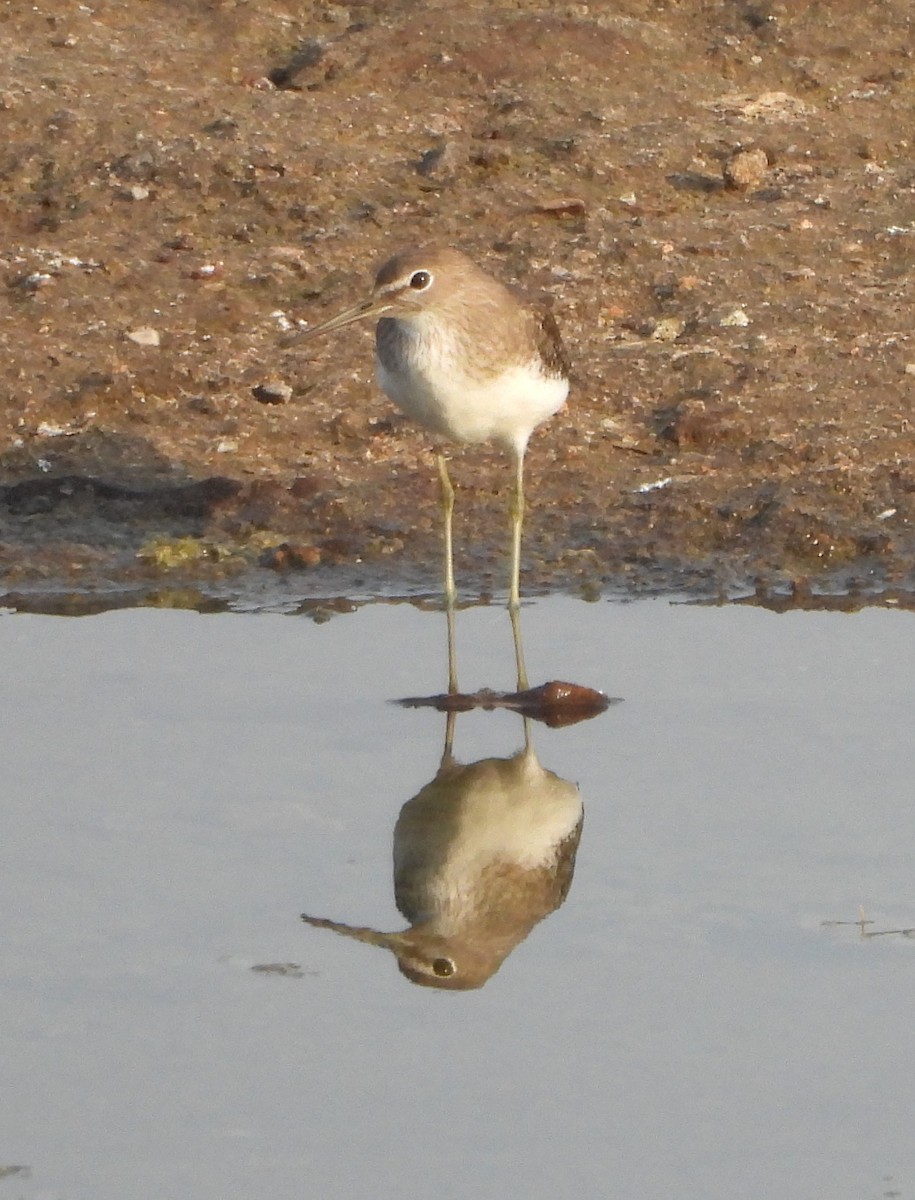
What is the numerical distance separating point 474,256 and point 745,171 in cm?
149

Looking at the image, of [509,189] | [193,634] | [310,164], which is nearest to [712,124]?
[509,189]

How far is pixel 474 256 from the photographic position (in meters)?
9.30

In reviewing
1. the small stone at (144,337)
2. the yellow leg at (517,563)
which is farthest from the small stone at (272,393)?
the yellow leg at (517,563)

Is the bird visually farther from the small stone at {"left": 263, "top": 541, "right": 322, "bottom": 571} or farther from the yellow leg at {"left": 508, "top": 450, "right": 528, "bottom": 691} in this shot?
the small stone at {"left": 263, "top": 541, "right": 322, "bottom": 571}

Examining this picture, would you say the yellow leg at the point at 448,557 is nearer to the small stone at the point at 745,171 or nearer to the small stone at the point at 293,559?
the small stone at the point at 293,559

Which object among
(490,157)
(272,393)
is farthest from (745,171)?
(272,393)

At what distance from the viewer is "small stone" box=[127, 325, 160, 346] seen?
8.58 metres

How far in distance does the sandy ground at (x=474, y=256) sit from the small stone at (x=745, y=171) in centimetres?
2

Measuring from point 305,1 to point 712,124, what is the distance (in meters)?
2.28

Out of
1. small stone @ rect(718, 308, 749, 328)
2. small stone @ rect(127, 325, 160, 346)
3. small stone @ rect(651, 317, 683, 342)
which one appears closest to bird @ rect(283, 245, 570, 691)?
small stone @ rect(127, 325, 160, 346)

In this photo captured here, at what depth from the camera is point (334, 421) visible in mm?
8266

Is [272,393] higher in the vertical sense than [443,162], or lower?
lower

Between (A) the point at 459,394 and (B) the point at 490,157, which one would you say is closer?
(A) the point at 459,394

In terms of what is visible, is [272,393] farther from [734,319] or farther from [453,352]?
[734,319]
